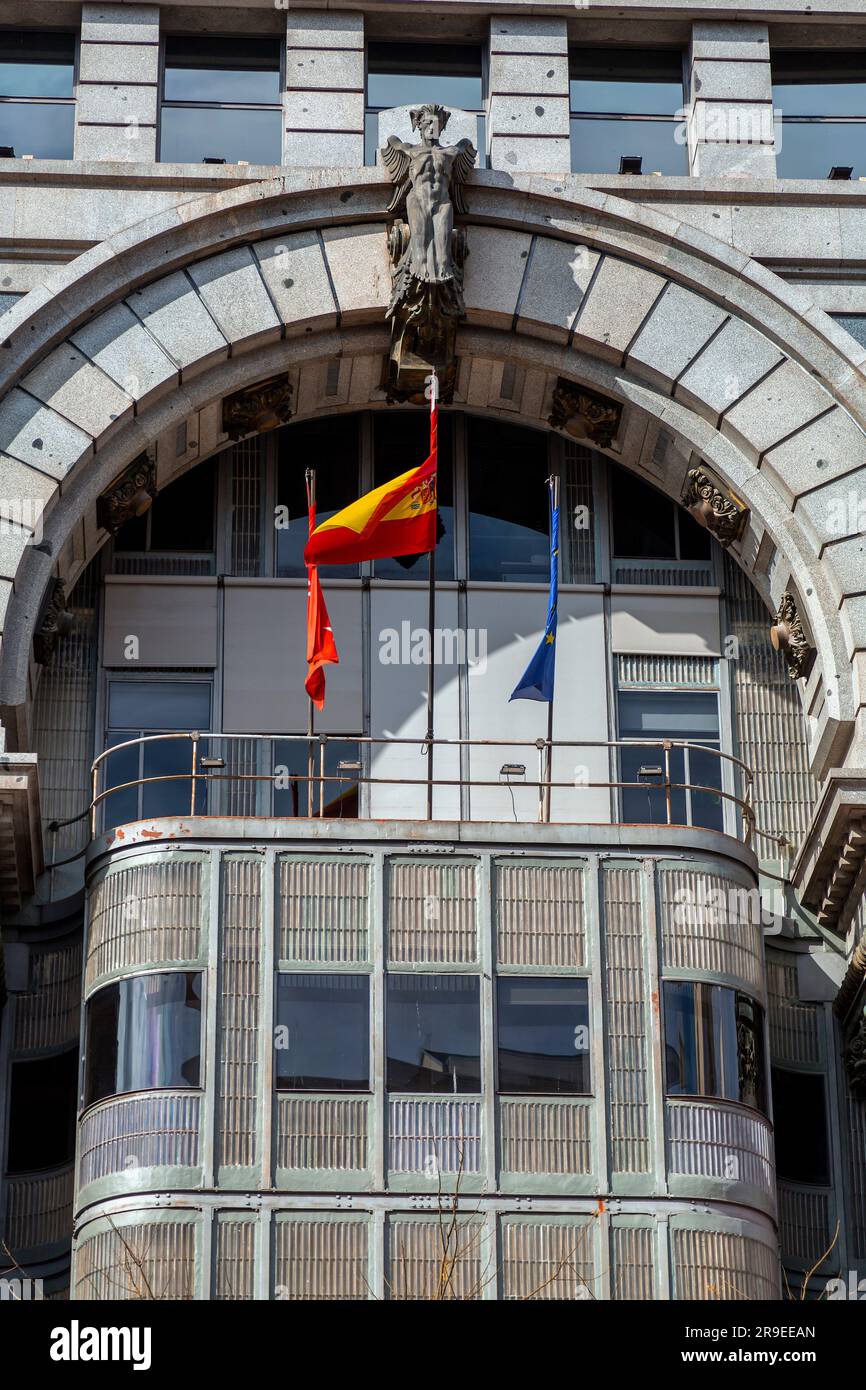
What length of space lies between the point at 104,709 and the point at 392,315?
7362 mm

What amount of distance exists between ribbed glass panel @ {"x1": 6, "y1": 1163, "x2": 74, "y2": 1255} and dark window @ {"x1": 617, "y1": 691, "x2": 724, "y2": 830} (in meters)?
9.81

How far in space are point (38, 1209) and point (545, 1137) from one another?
24.2 feet

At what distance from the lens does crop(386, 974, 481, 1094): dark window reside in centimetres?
→ 3312

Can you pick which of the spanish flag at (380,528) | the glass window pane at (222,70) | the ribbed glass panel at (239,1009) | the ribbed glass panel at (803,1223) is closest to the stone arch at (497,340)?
the spanish flag at (380,528)

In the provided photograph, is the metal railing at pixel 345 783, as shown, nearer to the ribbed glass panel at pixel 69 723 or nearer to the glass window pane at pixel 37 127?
the ribbed glass panel at pixel 69 723

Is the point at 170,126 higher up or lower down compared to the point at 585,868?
higher up

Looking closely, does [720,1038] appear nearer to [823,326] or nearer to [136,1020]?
[136,1020]

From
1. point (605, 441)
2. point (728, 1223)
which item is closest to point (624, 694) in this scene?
A: point (605, 441)

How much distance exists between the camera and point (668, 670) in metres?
39.7

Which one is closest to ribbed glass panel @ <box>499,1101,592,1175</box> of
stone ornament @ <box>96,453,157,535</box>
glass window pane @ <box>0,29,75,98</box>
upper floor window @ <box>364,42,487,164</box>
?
stone ornament @ <box>96,453,157,535</box>

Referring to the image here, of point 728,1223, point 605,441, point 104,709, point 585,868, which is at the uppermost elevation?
point 605,441

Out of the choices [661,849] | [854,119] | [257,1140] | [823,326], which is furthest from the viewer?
[854,119]

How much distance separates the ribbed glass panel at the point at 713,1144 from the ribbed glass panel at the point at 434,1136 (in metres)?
2.59

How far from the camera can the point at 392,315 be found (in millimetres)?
38250
